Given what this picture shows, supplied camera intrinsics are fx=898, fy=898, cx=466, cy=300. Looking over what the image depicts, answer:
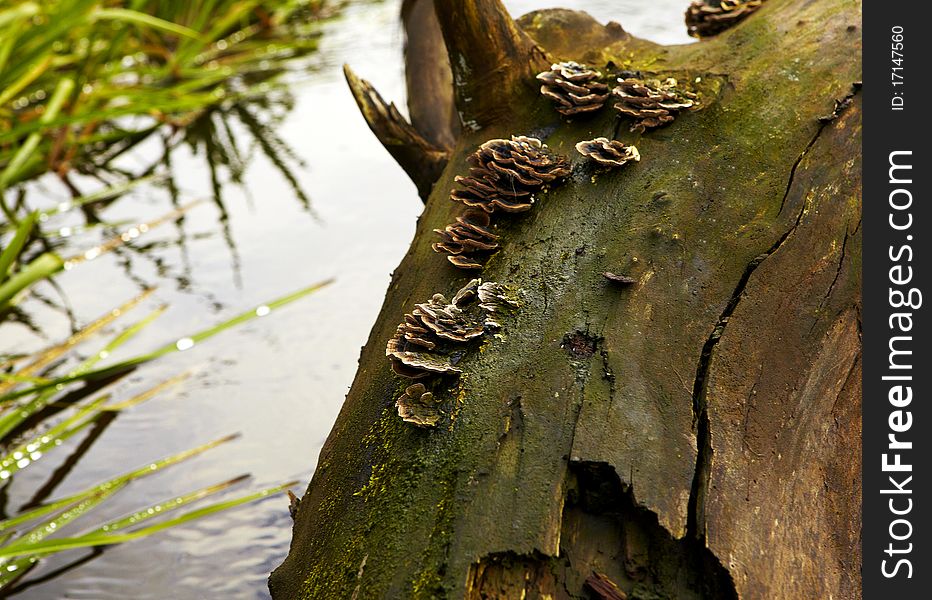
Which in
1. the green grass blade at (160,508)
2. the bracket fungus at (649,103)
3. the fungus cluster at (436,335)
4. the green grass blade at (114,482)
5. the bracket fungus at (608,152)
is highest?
the bracket fungus at (649,103)

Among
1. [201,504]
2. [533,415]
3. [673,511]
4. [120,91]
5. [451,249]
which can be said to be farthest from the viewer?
[120,91]

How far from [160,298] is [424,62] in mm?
1732

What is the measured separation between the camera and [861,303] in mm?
1773

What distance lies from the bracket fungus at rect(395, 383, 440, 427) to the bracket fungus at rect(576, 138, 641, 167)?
626 mm

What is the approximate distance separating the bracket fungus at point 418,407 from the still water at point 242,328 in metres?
1.16

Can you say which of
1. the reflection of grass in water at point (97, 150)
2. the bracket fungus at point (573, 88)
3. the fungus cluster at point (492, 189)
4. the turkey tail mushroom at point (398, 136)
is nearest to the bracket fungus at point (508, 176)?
the fungus cluster at point (492, 189)

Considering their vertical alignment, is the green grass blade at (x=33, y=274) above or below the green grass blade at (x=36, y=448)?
above

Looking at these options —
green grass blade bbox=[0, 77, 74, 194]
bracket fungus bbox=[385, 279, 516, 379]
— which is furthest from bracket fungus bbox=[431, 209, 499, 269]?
green grass blade bbox=[0, 77, 74, 194]

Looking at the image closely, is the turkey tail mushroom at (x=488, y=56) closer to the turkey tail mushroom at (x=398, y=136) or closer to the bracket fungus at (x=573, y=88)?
the bracket fungus at (x=573, y=88)

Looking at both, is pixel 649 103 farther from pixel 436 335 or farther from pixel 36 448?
pixel 36 448

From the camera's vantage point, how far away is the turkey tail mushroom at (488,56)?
2.12m
